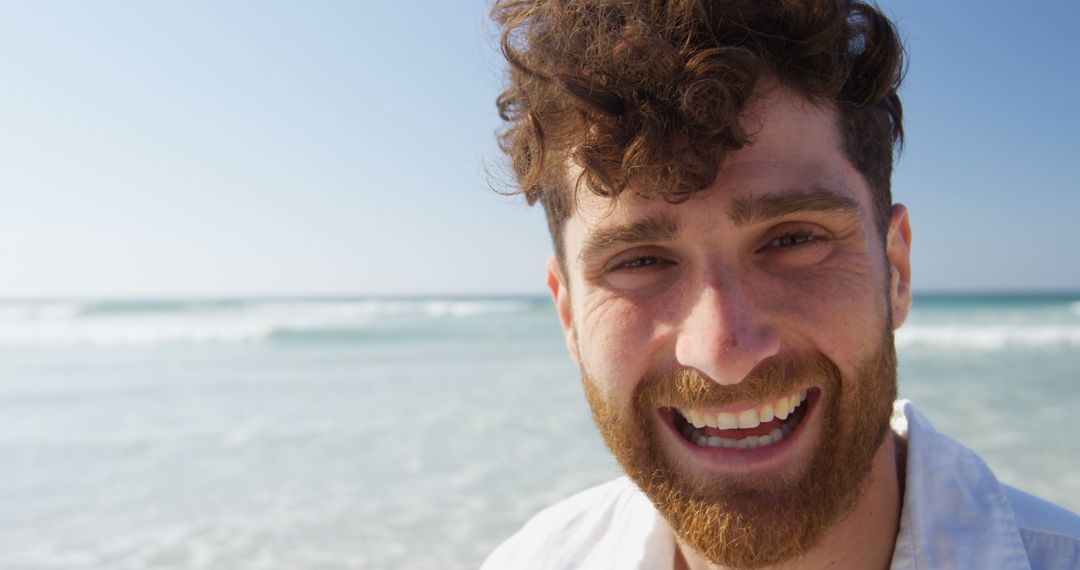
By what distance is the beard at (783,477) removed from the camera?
61.3 inches

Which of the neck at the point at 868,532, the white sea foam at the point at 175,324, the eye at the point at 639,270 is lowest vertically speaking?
the white sea foam at the point at 175,324

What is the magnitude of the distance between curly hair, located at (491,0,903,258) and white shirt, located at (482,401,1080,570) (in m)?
0.64

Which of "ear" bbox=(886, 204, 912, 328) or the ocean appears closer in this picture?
"ear" bbox=(886, 204, 912, 328)

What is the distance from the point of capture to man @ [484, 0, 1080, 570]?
5.08 ft

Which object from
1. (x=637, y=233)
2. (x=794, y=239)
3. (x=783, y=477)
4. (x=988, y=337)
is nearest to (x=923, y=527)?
(x=783, y=477)

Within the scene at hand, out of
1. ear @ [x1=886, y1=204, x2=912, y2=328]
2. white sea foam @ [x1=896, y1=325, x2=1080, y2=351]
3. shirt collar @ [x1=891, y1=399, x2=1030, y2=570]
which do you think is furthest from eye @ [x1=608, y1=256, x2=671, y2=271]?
white sea foam @ [x1=896, y1=325, x2=1080, y2=351]

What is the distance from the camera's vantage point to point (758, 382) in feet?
5.09

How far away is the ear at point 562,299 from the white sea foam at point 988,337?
602 inches

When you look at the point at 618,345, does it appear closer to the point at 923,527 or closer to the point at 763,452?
the point at 763,452

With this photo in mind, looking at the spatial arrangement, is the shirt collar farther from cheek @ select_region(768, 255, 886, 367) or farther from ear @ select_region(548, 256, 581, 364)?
ear @ select_region(548, 256, 581, 364)

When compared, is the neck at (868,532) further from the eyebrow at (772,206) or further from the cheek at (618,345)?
the eyebrow at (772,206)

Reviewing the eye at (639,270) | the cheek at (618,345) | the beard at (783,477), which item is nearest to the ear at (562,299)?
the cheek at (618,345)

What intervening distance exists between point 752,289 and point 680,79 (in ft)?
1.71

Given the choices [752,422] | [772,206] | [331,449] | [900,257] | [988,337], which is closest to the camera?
[772,206]
